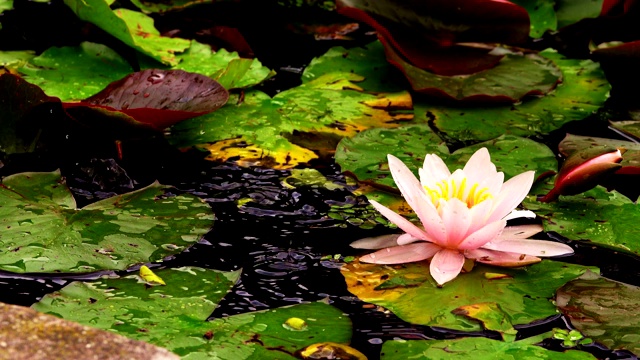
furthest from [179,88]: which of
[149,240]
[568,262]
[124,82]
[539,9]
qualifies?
[539,9]

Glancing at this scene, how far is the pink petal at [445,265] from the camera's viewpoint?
4.93 feet

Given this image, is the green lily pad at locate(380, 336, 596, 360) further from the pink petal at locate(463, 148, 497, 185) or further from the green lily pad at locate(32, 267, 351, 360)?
the pink petal at locate(463, 148, 497, 185)

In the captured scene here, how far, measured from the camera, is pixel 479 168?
1.67 metres

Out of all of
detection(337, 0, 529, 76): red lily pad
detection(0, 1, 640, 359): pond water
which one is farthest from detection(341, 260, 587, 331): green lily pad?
detection(337, 0, 529, 76): red lily pad

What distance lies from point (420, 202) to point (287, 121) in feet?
2.63

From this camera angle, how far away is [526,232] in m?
1.67

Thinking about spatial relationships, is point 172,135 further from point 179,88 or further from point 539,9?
point 539,9

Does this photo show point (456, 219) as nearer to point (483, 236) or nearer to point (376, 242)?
point (483, 236)

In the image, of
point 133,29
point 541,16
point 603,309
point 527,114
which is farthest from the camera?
point 541,16

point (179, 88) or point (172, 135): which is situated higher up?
point (179, 88)

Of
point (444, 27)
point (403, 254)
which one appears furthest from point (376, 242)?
point (444, 27)

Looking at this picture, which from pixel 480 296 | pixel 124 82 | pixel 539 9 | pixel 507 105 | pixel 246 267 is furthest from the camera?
pixel 539 9

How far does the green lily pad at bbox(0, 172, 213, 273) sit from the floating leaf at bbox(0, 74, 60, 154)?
0.16 metres

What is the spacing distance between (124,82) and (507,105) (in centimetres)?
115
